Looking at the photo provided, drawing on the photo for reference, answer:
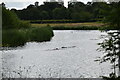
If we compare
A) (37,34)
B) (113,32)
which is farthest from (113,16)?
(37,34)

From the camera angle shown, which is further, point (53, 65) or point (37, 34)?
point (37, 34)

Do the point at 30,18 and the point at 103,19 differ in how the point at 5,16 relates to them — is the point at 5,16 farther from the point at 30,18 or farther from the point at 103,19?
the point at 103,19

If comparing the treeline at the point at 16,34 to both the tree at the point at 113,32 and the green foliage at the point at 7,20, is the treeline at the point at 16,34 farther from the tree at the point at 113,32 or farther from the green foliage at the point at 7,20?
the tree at the point at 113,32

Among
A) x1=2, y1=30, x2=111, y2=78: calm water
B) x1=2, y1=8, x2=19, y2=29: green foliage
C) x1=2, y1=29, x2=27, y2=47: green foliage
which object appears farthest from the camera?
x1=2, y1=8, x2=19, y2=29: green foliage

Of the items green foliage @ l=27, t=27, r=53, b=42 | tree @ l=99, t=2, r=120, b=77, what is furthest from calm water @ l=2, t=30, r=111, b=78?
green foliage @ l=27, t=27, r=53, b=42

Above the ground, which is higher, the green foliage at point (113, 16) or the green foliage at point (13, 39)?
the green foliage at point (113, 16)

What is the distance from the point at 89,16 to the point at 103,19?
1.03ft

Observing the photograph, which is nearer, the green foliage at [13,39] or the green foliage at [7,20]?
the green foliage at [13,39]

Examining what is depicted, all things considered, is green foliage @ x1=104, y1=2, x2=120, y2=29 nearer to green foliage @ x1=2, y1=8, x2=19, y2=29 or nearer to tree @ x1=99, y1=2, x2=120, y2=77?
tree @ x1=99, y1=2, x2=120, y2=77

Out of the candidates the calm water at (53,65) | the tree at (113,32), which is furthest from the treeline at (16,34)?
the tree at (113,32)

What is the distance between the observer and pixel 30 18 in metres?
59.2

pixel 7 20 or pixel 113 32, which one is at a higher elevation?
pixel 113 32

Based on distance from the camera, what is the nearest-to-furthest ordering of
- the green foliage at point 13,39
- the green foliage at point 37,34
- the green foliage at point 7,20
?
the green foliage at point 13,39 → the green foliage at point 37,34 → the green foliage at point 7,20

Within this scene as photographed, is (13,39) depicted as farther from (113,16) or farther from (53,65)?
(113,16)
